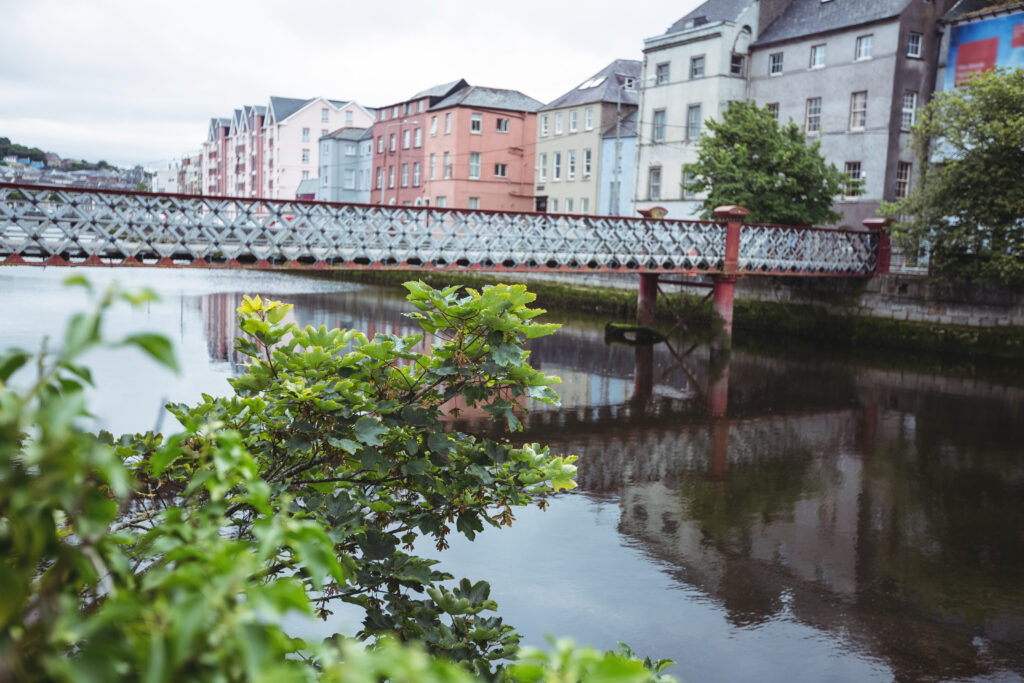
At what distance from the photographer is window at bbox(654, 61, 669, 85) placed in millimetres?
43781

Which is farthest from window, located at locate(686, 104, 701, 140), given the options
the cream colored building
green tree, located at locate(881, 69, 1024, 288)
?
green tree, located at locate(881, 69, 1024, 288)

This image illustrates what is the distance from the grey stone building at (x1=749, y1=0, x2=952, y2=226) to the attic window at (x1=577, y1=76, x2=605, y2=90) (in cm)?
1434

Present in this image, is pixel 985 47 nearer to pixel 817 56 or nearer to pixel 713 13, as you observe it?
pixel 817 56

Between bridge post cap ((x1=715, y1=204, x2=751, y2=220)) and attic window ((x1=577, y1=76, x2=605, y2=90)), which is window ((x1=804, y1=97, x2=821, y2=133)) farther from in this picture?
A: attic window ((x1=577, y1=76, x2=605, y2=90))

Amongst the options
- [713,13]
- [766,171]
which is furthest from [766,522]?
[713,13]

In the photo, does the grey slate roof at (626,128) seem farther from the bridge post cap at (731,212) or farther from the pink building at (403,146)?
the bridge post cap at (731,212)

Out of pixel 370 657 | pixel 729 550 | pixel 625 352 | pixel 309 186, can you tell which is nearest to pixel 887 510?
pixel 729 550

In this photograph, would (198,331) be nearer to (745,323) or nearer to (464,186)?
(745,323)

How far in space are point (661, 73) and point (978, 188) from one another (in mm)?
21822

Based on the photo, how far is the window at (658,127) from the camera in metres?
44.3

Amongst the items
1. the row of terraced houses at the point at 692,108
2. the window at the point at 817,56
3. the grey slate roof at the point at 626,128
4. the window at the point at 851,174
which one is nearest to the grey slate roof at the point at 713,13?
the row of terraced houses at the point at 692,108

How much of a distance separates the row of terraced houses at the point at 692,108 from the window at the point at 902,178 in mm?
72

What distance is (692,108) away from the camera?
140 feet

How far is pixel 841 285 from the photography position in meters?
31.2
